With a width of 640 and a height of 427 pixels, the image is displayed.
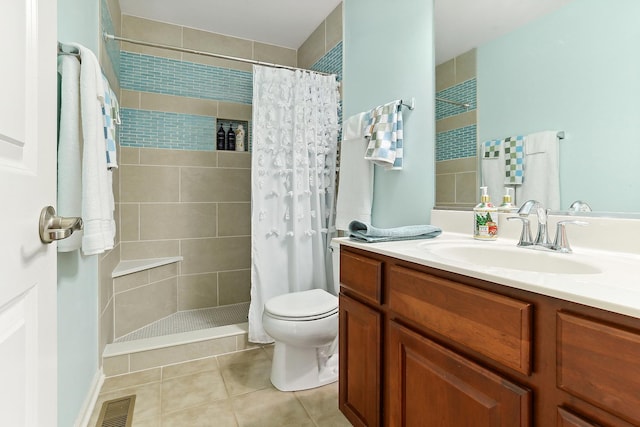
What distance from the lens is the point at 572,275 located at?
734 millimetres

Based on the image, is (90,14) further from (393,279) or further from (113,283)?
(393,279)

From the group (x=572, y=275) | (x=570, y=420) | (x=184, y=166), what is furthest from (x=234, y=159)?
(x=570, y=420)

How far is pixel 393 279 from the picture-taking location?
1.06 metres

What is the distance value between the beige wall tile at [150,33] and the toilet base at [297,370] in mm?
2434

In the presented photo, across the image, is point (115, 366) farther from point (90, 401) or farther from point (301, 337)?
point (301, 337)

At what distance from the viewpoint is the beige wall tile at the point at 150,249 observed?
2566 millimetres

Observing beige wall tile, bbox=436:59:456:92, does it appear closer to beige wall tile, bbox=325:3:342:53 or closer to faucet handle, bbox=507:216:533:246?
faucet handle, bbox=507:216:533:246

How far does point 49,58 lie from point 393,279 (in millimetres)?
1033

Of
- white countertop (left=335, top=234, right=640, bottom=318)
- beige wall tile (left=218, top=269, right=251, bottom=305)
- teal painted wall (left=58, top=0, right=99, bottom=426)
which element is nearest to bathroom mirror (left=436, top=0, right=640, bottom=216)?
white countertop (left=335, top=234, right=640, bottom=318)

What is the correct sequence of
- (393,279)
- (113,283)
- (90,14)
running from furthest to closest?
(113,283), (90,14), (393,279)

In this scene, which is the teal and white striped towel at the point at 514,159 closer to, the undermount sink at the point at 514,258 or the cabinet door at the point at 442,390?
the undermount sink at the point at 514,258

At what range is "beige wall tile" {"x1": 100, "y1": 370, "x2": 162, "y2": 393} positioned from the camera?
1752 millimetres

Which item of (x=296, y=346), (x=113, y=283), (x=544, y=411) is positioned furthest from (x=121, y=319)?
(x=544, y=411)

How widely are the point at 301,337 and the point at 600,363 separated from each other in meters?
1.28
